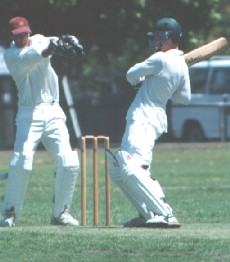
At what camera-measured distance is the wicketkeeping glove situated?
37.4 ft

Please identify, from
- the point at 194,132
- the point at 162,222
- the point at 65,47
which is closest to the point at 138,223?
the point at 162,222

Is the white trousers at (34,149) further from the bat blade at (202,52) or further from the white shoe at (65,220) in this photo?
the bat blade at (202,52)

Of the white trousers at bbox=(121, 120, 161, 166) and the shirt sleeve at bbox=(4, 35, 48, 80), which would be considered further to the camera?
the shirt sleeve at bbox=(4, 35, 48, 80)

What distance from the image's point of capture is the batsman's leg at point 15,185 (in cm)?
1169

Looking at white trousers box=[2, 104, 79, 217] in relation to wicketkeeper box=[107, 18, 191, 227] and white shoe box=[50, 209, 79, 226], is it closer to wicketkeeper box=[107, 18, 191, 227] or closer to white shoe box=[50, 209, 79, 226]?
white shoe box=[50, 209, 79, 226]

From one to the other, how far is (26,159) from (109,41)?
67.1 feet

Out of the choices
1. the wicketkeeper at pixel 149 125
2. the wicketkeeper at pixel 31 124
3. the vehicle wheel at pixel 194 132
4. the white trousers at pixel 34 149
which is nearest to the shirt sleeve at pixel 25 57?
the wicketkeeper at pixel 31 124

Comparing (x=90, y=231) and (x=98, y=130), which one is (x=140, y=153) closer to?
(x=90, y=231)

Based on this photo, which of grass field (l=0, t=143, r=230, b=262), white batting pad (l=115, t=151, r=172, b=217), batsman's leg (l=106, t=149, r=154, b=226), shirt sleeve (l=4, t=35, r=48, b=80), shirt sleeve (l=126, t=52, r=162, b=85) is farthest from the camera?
shirt sleeve (l=4, t=35, r=48, b=80)

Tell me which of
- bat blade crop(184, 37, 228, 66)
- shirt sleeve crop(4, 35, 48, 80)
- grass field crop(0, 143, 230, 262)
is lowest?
grass field crop(0, 143, 230, 262)

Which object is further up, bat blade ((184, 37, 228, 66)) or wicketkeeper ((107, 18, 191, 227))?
bat blade ((184, 37, 228, 66))

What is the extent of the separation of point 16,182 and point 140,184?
1.31 meters

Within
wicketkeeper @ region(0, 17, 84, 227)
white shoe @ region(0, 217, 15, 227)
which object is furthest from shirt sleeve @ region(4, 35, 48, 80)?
white shoe @ region(0, 217, 15, 227)

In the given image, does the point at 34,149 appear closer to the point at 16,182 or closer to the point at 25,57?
the point at 16,182
